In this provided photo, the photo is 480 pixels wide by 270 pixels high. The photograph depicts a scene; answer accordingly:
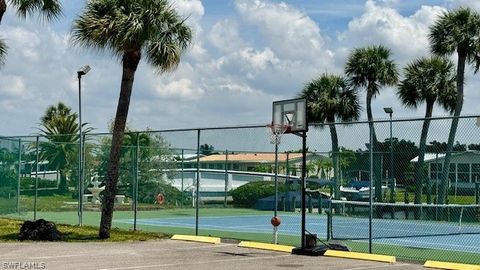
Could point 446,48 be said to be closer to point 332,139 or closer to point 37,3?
point 332,139

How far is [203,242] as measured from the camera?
1991 cm

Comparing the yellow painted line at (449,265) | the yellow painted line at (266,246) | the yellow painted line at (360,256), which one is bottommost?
the yellow painted line at (449,265)

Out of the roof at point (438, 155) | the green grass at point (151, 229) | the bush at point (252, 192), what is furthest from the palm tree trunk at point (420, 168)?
the bush at point (252, 192)

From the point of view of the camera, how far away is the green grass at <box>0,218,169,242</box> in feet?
65.6

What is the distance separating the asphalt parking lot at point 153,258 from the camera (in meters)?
15.1

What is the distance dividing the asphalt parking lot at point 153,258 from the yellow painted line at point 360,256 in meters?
0.26

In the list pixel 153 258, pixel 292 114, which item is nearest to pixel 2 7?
pixel 292 114

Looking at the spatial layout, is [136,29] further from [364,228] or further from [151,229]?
[364,228]

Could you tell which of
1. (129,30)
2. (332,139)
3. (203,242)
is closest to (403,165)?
(332,139)

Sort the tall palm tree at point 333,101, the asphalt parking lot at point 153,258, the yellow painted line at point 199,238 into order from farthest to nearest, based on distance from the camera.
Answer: the tall palm tree at point 333,101 < the yellow painted line at point 199,238 < the asphalt parking lot at point 153,258

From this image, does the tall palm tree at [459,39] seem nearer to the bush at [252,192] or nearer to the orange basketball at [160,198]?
the bush at [252,192]

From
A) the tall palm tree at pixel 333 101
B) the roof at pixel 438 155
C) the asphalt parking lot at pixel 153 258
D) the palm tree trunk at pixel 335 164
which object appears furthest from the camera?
the tall palm tree at pixel 333 101

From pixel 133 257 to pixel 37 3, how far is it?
364 inches

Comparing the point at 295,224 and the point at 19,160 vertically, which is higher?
the point at 19,160
